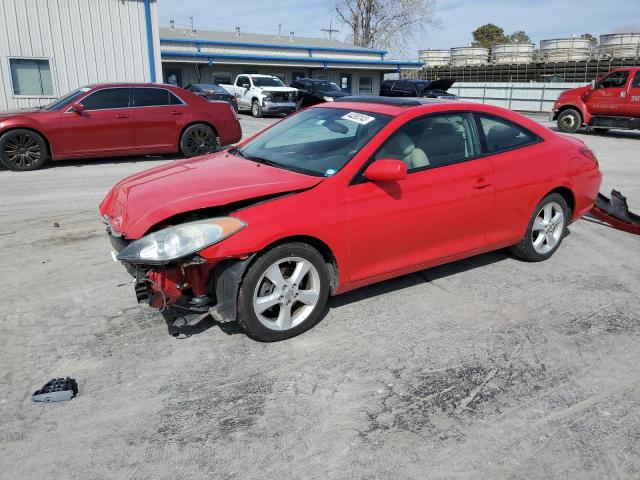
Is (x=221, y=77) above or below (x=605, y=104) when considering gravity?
above

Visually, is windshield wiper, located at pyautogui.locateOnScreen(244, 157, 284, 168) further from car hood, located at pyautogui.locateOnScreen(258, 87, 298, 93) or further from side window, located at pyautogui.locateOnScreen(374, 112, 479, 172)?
car hood, located at pyautogui.locateOnScreen(258, 87, 298, 93)

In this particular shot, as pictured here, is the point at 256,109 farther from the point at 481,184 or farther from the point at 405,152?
the point at 405,152

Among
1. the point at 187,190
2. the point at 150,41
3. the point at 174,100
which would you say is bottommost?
the point at 187,190

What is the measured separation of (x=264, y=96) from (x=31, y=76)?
10.0 metres

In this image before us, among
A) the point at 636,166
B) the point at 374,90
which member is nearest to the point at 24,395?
the point at 636,166

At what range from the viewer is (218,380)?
3229 millimetres

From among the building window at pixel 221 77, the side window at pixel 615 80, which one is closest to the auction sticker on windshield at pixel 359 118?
the side window at pixel 615 80

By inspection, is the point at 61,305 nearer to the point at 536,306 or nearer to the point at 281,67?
the point at 536,306

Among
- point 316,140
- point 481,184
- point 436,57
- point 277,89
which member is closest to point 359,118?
point 316,140

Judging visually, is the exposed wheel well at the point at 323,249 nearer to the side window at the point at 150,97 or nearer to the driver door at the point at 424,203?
the driver door at the point at 424,203

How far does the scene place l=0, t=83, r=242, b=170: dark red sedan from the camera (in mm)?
9719

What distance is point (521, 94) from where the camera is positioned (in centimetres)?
3544

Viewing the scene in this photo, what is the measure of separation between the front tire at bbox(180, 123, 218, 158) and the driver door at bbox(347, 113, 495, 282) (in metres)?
7.74

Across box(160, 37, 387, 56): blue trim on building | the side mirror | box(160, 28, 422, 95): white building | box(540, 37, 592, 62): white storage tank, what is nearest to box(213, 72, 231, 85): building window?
box(160, 28, 422, 95): white building
